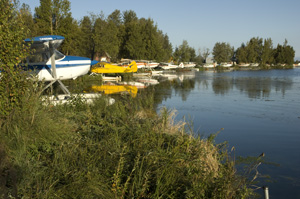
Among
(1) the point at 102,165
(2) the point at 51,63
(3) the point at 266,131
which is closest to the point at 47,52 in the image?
(2) the point at 51,63

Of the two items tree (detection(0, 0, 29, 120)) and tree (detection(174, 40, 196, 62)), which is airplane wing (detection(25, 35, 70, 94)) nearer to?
tree (detection(0, 0, 29, 120))

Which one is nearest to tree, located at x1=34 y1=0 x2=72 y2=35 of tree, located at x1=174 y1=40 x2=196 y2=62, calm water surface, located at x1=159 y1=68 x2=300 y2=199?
calm water surface, located at x1=159 y1=68 x2=300 y2=199

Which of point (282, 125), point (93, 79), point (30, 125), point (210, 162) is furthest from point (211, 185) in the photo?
point (93, 79)

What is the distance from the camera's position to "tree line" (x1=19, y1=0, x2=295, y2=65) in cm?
3086

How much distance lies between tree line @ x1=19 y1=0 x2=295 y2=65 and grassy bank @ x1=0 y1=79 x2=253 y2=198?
211 centimetres

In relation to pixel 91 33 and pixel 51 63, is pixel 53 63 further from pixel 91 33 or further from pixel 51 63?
pixel 91 33

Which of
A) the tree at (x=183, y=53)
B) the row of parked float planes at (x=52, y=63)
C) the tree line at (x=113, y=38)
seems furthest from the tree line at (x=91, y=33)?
the tree at (x=183, y=53)

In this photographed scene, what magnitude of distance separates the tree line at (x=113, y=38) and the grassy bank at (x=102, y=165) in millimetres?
2112

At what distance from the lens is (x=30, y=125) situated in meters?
4.40

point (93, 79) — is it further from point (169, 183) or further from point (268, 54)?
point (268, 54)

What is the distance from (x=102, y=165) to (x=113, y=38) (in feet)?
124

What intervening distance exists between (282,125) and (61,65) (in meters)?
8.64

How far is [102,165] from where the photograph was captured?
11.8 feet

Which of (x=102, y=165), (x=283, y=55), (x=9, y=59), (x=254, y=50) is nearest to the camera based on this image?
(x=102, y=165)
